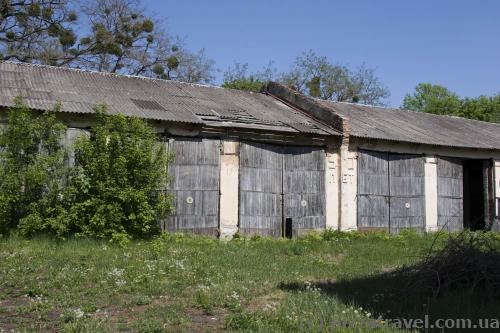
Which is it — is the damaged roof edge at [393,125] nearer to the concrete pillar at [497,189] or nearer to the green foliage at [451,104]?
the concrete pillar at [497,189]

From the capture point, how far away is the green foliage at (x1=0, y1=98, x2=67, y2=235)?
12.0 meters

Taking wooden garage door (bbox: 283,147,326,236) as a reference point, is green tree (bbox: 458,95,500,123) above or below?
above

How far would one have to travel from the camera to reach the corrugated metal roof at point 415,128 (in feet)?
59.0

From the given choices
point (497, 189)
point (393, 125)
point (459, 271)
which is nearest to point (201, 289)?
point (459, 271)

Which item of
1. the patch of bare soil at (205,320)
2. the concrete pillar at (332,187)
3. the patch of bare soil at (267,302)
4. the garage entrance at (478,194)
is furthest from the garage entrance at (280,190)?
the patch of bare soil at (205,320)

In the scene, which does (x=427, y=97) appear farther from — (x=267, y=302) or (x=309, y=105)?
(x=267, y=302)

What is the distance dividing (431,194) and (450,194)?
1046 millimetres

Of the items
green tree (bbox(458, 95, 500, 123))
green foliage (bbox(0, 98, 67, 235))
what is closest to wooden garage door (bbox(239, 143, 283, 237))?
green foliage (bbox(0, 98, 67, 235))

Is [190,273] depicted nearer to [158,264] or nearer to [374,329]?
→ [158,264]

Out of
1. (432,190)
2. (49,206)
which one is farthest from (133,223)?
(432,190)

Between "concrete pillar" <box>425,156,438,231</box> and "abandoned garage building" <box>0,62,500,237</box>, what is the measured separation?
35 mm

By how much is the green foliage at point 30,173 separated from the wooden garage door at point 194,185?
301 centimetres

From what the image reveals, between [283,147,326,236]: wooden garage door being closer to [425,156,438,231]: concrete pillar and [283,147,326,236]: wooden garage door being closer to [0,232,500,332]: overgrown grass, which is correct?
[0,232,500,332]: overgrown grass

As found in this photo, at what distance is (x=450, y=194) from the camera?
19.2 metres
